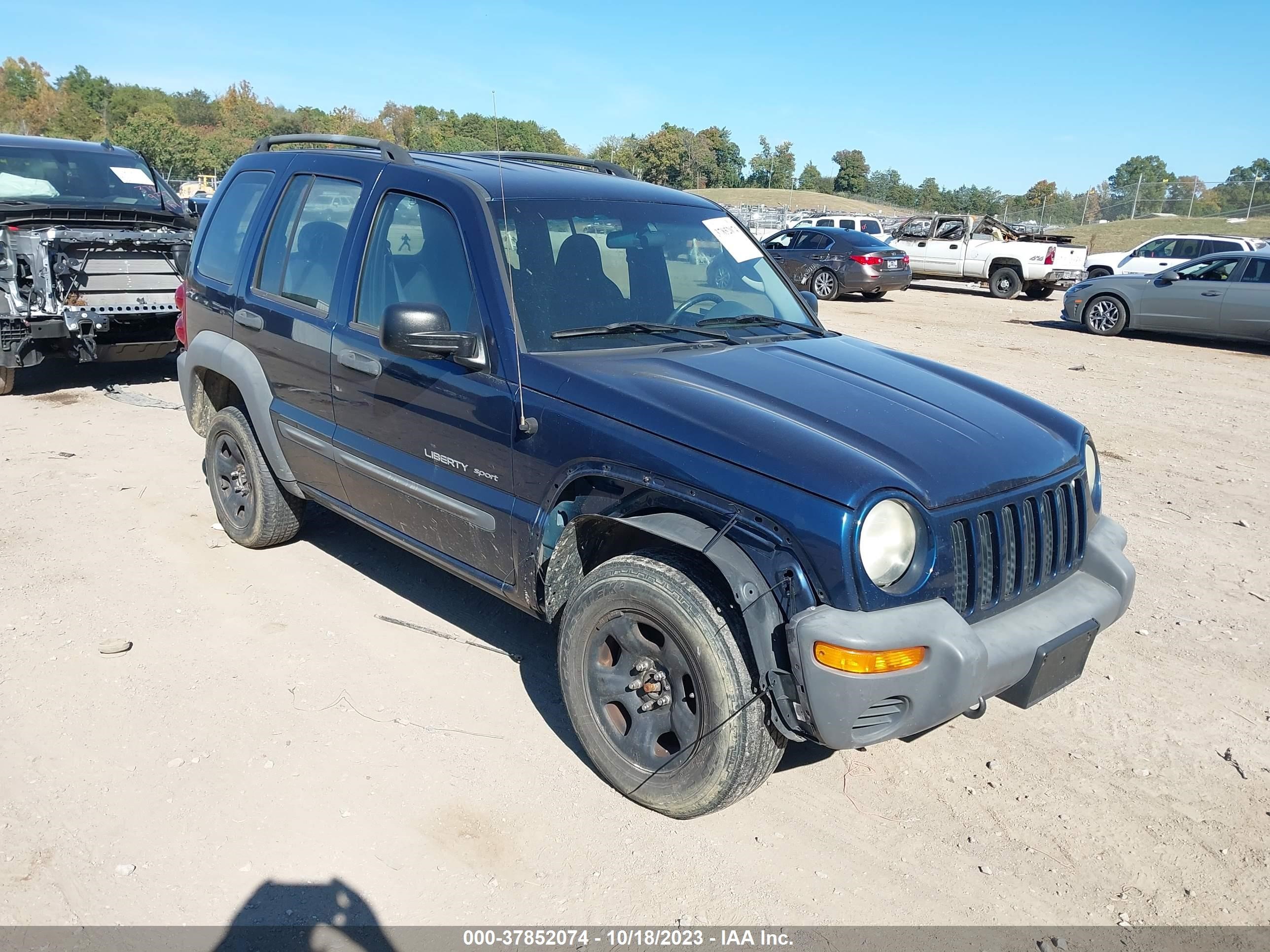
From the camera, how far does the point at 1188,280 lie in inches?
598

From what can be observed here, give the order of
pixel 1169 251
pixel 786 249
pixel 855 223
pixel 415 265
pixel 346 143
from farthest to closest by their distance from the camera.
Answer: pixel 855 223
pixel 1169 251
pixel 786 249
pixel 346 143
pixel 415 265

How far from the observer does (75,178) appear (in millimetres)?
9445

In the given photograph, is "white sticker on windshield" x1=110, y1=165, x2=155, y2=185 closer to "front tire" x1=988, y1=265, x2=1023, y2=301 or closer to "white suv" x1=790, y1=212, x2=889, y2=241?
"front tire" x1=988, y1=265, x2=1023, y2=301

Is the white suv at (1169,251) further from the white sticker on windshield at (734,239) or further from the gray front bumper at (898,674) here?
the gray front bumper at (898,674)

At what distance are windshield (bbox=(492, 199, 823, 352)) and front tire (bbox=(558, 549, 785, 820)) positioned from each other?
3.18 feet

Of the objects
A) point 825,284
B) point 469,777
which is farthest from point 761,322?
point 825,284

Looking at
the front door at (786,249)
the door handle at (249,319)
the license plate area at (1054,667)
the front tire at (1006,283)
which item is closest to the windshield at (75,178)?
the door handle at (249,319)

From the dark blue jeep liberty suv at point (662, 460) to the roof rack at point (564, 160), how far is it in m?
0.02

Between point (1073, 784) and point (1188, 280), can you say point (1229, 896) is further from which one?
point (1188, 280)

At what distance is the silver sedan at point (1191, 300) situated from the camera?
47.8ft

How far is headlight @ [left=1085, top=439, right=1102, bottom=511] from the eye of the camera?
3.54 metres

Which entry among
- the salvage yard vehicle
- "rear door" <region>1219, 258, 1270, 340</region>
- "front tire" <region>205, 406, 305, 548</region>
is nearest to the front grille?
"front tire" <region>205, 406, 305, 548</region>

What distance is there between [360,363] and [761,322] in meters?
1.70

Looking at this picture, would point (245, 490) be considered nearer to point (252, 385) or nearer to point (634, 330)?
point (252, 385)
